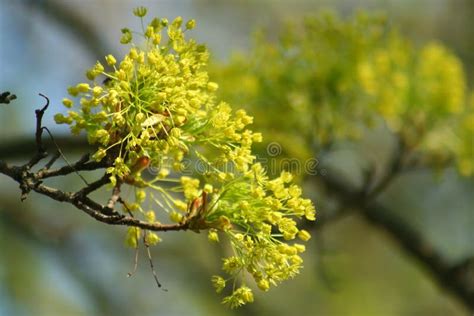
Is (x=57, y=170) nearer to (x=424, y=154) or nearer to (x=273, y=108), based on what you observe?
(x=273, y=108)

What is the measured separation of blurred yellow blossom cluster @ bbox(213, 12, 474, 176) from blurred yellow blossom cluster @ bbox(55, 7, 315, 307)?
166 cm

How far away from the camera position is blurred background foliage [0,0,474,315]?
383cm

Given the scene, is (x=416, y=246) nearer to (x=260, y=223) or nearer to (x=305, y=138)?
(x=305, y=138)

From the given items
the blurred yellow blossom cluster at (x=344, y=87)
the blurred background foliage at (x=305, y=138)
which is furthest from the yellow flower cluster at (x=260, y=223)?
the blurred yellow blossom cluster at (x=344, y=87)

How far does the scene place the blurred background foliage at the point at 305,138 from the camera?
12.6ft

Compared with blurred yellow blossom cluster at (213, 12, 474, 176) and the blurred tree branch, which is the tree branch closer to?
blurred yellow blossom cluster at (213, 12, 474, 176)

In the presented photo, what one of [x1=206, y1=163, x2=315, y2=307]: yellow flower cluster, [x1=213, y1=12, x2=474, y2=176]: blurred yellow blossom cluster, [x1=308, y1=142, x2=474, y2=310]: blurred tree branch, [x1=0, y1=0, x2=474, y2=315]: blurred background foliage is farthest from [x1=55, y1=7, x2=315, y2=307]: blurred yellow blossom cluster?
[x1=308, y1=142, x2=474, y2=310]: blurred tree branch

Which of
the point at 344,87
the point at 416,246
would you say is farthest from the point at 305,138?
the point at 416,246

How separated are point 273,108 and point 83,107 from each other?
6.39 ft

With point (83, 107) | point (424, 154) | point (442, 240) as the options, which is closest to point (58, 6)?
point (424, 154)

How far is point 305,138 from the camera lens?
12.8ft

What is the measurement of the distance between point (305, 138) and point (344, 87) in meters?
0.35

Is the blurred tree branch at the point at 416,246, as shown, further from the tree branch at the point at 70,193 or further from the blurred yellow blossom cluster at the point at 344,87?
the tree branch at the point at 70,193

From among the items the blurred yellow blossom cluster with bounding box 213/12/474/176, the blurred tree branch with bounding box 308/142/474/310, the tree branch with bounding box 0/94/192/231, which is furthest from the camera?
the blurred tree branch with bounding box 308/142/474/310
